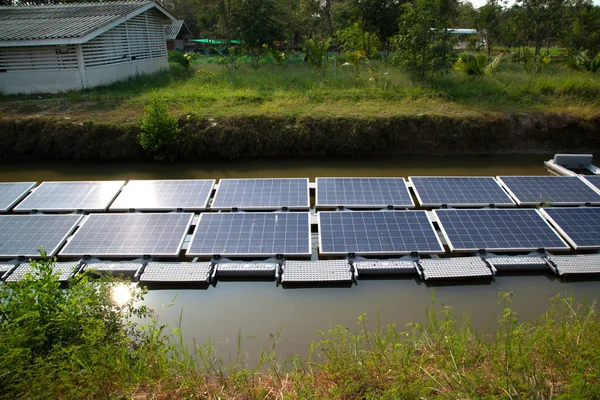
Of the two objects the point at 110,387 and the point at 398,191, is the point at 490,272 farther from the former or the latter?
the point at 110,387

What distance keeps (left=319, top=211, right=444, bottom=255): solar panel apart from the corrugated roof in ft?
47.2

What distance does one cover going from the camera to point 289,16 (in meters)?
30.6

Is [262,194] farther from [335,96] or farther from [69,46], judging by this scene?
[69,46]

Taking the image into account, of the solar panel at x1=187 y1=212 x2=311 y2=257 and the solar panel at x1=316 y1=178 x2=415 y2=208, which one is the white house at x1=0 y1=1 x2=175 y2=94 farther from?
the solar panel at x1=316 y1=178 x2=415 y2=208

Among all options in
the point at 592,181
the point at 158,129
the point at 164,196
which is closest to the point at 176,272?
the point at 164,196

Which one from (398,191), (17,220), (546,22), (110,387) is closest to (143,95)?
(17,220)

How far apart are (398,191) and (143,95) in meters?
11.9

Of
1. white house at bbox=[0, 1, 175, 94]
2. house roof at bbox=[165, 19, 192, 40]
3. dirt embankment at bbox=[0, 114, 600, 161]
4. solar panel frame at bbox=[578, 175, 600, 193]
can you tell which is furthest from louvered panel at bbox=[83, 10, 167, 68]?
solar panel frame at bbox=[578, 175, 600, 193]

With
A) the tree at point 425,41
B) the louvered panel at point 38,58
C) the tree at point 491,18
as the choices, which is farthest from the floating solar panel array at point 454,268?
the tree at point 491,18

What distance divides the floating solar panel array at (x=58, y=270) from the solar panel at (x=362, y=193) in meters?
4.96

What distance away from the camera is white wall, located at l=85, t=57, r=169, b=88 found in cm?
1745

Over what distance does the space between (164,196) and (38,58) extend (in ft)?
41.4

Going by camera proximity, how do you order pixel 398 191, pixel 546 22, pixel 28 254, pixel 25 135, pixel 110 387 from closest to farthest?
pixel 110 387, pixel 28 254, pixel 398 191, pixel 25 135, pixel 546 22

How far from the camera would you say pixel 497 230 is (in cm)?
780
